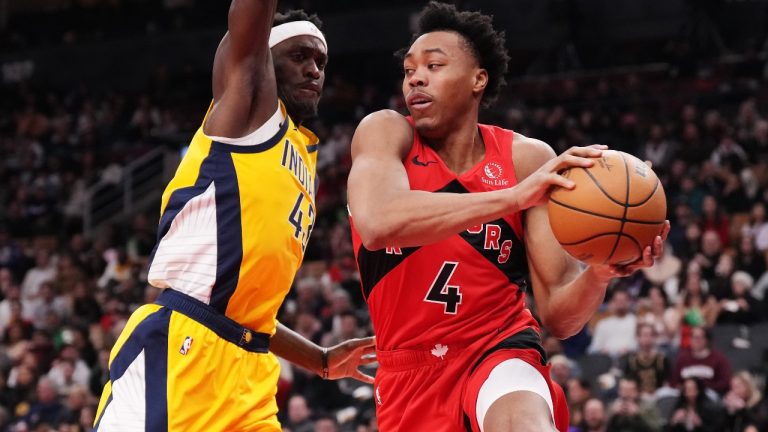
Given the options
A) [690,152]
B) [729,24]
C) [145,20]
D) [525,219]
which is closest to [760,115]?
[690,152]

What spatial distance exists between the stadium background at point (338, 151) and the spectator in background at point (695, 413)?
5 cm

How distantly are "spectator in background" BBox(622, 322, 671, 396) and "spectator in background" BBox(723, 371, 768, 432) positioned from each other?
764 millimetres

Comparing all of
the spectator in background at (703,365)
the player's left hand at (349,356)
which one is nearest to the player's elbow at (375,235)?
the player's left hand at (349,356)

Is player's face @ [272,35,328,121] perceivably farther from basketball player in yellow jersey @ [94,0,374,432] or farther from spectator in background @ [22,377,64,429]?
spectator in background @ [22,377,64,429]

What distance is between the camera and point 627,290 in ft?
38.9

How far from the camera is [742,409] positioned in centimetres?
940

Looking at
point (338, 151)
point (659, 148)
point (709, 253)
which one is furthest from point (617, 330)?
point (338, 151)

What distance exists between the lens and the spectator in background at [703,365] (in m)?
9.86

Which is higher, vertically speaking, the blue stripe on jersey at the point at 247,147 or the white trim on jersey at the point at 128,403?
the blue stripe on jersey at the point at 247,147

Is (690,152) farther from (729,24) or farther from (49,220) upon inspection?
(49,220)

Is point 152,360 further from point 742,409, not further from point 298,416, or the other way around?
point 298,416

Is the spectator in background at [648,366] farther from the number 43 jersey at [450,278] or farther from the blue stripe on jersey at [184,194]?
the blue stripe on jersey at [184,194]

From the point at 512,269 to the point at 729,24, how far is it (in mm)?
16293

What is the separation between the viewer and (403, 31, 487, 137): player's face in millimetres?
4488
